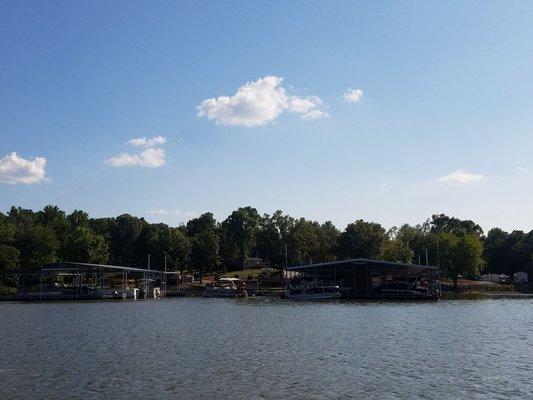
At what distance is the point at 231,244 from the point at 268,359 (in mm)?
140187

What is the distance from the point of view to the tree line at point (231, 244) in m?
141

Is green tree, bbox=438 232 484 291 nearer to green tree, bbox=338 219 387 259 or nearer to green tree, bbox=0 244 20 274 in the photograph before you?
green tree, bbox=338 219 387 259

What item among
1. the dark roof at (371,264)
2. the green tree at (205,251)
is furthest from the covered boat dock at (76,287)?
the dark roof at (371,264)

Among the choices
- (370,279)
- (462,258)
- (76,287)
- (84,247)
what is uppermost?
(84,247)

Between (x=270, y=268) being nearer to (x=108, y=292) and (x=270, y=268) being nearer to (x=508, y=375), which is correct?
(x=108, y=292)

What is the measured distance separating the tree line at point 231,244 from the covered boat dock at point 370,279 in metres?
16.7

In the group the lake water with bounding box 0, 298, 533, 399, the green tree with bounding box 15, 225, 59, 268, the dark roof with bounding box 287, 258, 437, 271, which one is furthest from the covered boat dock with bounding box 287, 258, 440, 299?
the green tree with bounding box 15, 225, 59, 268

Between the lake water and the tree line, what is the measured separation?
8051 cm

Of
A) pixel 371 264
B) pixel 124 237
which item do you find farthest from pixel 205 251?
pixel 371 264

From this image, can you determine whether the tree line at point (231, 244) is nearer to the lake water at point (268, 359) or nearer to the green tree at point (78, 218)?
the green tree at point (78, 218)

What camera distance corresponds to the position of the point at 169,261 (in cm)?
15512

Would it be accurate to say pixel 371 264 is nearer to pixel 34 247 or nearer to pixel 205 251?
pixel 205 251

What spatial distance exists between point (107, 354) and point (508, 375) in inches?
918

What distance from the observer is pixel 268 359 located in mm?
34156
